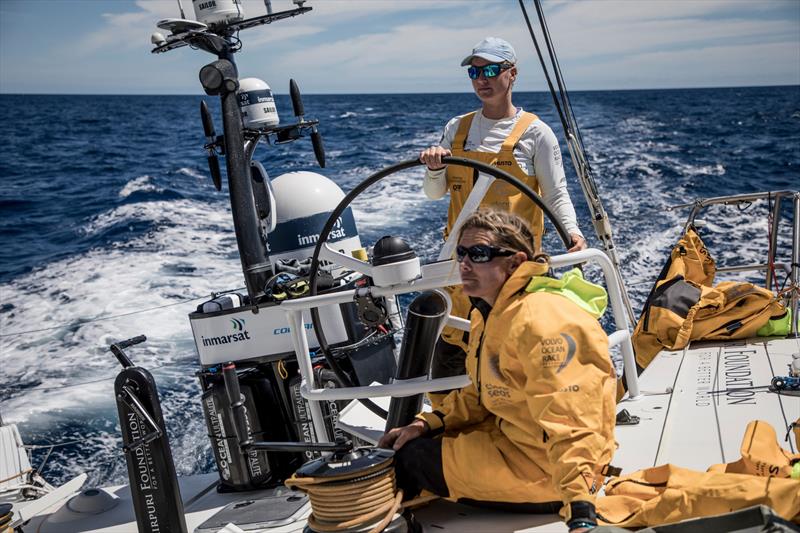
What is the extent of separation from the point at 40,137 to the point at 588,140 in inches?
699

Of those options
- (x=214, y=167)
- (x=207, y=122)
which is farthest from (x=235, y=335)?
(x=207, y=122)

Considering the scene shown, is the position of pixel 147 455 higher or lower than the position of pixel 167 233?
lower

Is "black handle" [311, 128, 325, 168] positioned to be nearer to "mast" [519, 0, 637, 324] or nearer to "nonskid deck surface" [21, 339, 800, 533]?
"mast" [519, 0, 637, 324]

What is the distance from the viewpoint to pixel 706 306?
14.7ft

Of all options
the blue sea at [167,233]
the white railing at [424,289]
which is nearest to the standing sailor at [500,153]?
the white railing at [424,289]

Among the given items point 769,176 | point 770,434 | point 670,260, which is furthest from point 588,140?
point 770,434

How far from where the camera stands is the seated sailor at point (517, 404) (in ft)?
6.01

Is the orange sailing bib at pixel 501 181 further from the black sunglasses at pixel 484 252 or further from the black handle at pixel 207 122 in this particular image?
the black handle at pixel 207 122

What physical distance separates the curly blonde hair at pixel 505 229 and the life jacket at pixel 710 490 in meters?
0.65

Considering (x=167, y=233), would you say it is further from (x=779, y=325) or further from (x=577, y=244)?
(x=577, y=244)

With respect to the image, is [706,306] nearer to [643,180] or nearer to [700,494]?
[700,494]

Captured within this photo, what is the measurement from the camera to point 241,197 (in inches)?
155

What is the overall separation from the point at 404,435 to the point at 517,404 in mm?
446

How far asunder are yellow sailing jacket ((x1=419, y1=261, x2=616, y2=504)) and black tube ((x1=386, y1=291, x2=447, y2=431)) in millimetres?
390
